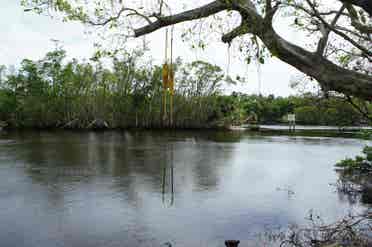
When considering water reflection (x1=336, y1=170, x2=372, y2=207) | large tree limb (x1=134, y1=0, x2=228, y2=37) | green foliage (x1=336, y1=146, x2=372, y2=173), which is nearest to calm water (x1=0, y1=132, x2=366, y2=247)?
water reflection (x1=336, y1=170, x2=372, y2=207)

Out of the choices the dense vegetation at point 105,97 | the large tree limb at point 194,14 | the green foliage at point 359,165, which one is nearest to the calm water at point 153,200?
the green foliage at point 359,165

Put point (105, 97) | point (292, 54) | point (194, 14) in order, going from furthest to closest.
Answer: point (105, 97) → point (194, 14) → point (292, 54)

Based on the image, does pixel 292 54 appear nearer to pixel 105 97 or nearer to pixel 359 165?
pixel 359 165

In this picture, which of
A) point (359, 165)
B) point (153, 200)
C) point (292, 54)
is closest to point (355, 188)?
point (359, 165)

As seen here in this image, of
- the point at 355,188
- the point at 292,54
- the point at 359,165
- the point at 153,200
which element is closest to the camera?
the point at 292,54

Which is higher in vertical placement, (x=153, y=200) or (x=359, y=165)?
(x=359, y=165)

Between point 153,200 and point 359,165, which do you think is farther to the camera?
point 359,165

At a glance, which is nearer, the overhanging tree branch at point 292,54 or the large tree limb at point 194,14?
the overhanging tree branch at point 292,54

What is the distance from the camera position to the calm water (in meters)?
6.38

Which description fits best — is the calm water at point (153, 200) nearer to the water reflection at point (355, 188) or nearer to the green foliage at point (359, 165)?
the water reflection at point (355, 188)

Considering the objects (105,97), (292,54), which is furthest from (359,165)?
(105,97)

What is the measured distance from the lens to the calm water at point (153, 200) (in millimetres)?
6383

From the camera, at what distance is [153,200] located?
8.77 meters

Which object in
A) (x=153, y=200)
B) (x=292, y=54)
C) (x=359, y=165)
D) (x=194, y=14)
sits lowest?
(x=153, y=200)
